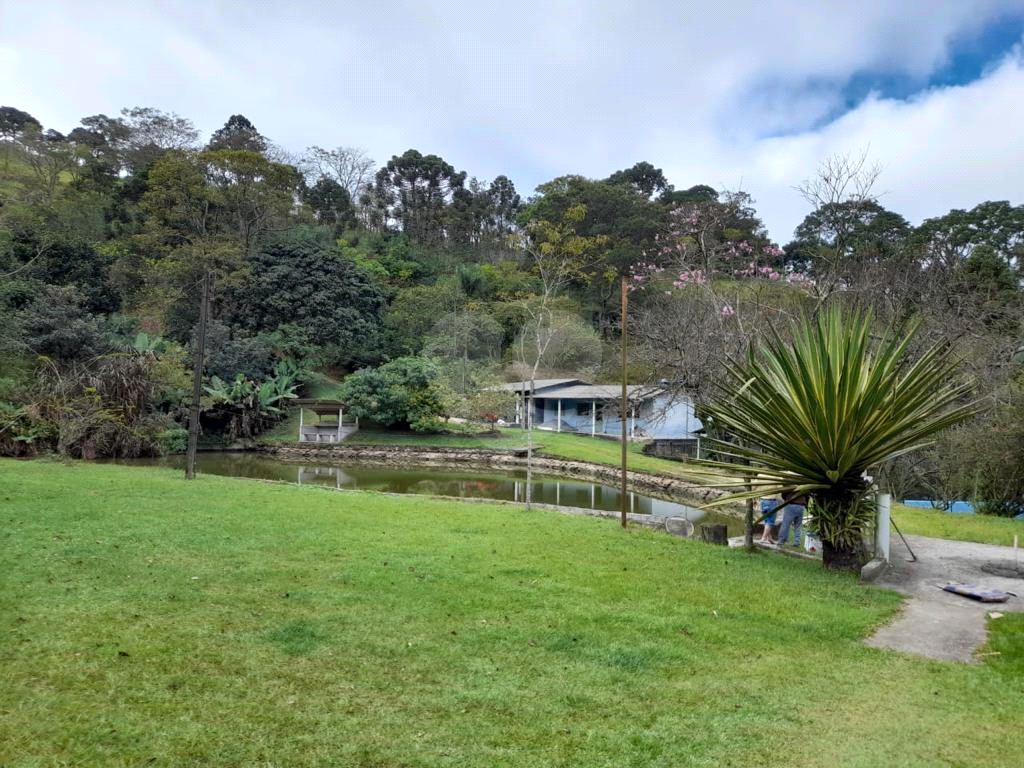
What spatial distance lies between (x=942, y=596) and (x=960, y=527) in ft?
18.6

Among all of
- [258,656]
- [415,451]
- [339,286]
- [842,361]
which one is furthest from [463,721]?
[339,286]

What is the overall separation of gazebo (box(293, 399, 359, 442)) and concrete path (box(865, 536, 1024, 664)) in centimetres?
2710

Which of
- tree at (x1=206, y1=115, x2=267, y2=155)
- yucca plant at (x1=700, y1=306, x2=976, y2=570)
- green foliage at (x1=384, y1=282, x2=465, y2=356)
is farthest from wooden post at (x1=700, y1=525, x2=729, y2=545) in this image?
tree at (x1=206, y1=115, x2=267, y2=155)

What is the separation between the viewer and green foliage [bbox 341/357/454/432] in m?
31.8

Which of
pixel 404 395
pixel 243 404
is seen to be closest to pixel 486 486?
pixel 404 395

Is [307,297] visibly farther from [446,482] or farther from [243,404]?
[446,482]

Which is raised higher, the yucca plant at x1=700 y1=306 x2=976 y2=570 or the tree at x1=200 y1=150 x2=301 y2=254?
the tree at x1=200 y1=150 x2=301 y2=254

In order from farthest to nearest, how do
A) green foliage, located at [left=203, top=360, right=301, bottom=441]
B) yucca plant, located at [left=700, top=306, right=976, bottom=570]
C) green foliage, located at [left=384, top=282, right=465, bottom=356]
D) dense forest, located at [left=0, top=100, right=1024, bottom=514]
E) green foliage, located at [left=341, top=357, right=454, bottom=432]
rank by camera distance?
green foliage, located at [left=384, top=282, right=465, bottom=356] → green foliage, located at [left=341, top=357, right=454, bottom=432] → green foliage, located at [left=203, top=360, right=301, bottom=441] → dense forest, located at [left=0, top=100, right=1024, bottom=514] → yucca plant, located at [left=700, top=306, right=976, bottom=570]

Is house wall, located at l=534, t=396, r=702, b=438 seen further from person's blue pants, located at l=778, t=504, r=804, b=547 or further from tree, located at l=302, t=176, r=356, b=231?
tree, located at l=302, t=176, r=356, b=231

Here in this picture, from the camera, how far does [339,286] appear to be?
41.0 metres

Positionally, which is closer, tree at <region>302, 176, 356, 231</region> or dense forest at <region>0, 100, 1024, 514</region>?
dense forest at <region>0, 100, 1024, 514</region>

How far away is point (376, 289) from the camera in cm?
4306

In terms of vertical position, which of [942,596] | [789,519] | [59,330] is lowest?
[942,596]

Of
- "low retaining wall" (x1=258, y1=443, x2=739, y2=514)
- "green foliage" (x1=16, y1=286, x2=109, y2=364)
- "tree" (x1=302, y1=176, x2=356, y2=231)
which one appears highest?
"tree" (x1=302, y1=176, x2=356, y2=231)
